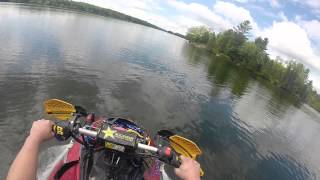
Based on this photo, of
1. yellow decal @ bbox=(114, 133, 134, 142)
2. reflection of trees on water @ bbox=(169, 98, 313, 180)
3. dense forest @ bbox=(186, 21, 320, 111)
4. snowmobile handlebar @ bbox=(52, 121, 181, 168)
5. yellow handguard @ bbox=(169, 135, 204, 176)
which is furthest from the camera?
dense forest @ bbox=(186, 21, 320, 111)

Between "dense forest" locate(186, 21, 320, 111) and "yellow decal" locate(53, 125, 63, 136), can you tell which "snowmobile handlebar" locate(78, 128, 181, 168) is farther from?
"dense forest" locate(186, 21, 320, 111)

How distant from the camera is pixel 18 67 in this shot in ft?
74.6

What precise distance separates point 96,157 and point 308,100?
300ft

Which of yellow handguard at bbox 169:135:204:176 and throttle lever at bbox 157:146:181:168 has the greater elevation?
throttle lever at bbox 157:146:181:168

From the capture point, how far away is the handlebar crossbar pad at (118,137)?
383 centimetres

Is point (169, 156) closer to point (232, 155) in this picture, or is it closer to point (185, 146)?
point (185, 146)

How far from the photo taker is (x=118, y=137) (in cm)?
386

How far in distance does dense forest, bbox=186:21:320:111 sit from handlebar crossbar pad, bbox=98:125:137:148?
8460 centimetres

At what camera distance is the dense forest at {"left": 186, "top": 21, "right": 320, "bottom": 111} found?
87375mm

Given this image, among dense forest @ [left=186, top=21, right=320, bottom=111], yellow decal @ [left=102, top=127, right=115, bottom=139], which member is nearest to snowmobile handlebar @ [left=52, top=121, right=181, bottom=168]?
yellow decal @ [left=102, top=127, right=115, bottom=139]

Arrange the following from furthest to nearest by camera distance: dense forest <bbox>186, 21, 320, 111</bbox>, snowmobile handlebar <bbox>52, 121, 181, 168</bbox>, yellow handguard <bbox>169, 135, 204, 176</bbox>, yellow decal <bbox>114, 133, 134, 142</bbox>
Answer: dense forest <bbox>186, 21, 320, 111</bbox>
yellow handguard <bbox>169, 135, 204, 176</bbox>
yellow decal <bbox>114, 133, 134, 142</bbox>
snowmobile handlebar <bbox>52, 121, 181, 168</bbox>

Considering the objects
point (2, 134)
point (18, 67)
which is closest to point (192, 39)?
point (18, 67)

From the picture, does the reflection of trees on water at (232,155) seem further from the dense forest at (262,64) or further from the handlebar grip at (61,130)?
the dense forest at (262,64)

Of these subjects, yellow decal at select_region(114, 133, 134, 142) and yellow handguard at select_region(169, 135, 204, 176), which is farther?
yellow handguard at select_region(169, 135, 204, 176)
